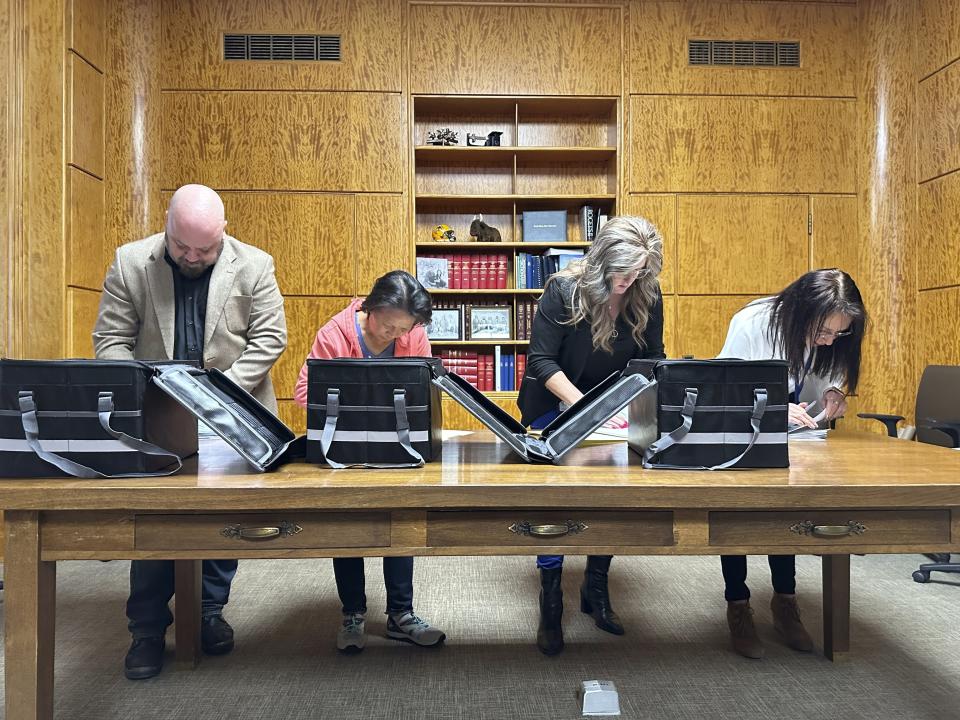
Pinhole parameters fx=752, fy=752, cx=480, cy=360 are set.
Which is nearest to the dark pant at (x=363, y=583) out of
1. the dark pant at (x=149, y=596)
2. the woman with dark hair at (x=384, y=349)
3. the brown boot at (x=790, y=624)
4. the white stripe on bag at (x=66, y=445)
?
the woman with dark hair at (x=384, y=349)

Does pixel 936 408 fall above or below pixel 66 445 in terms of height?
below

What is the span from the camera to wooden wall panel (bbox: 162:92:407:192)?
4887 millimetres

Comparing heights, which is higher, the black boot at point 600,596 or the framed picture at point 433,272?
the framed picture at point 433,272

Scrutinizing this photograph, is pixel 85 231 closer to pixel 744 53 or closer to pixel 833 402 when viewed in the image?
pixel 833 402

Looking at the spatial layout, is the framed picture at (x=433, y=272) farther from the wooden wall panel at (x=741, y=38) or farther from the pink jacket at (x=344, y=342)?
the pink jacket at (x=344, y=342)

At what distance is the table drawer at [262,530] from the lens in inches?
56.9

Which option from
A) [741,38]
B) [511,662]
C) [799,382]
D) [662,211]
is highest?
[741,38]

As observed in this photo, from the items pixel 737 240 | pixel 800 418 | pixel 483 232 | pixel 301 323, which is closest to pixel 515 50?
pixel 483 232

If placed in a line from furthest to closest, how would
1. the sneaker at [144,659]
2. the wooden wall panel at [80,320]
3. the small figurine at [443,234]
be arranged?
1. the small figurine at [443,234]
2. the wooden wall panel at [80,320]
3. the sneaker at [144,659]

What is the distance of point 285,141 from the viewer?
493cm

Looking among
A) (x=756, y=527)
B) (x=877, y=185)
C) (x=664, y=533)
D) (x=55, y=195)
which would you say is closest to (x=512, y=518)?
(x=664, y=533)

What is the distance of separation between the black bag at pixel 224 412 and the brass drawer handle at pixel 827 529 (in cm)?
108

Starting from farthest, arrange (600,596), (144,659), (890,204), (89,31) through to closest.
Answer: (890,204)
(89,31)
(600,596)
(144,659)

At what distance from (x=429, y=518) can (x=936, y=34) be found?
15.6ft
